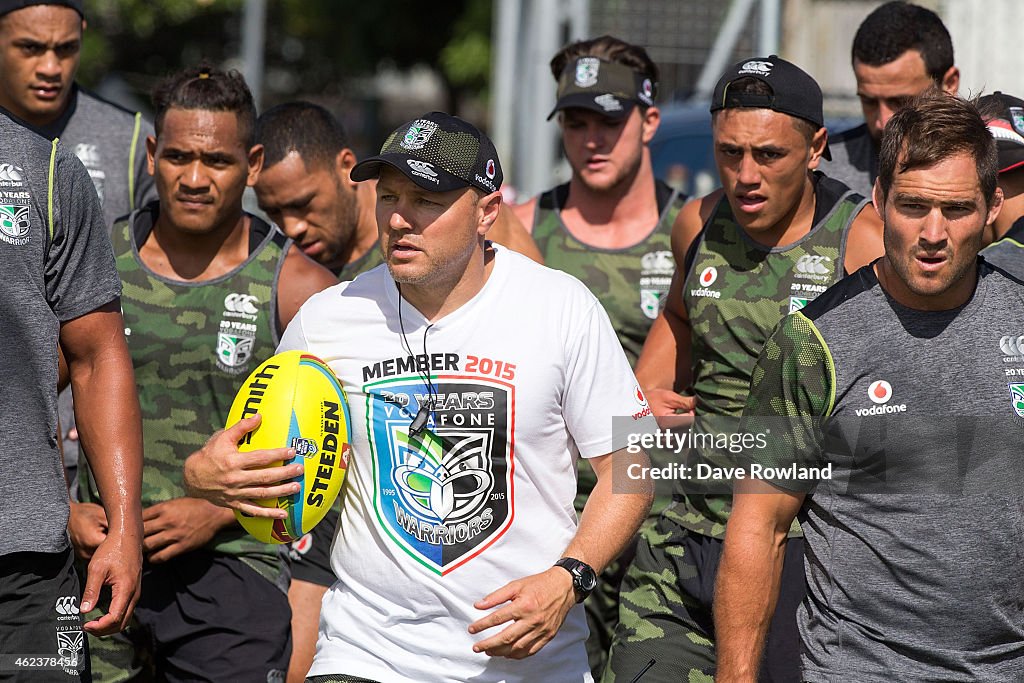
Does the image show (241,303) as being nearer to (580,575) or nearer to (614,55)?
(580,575)

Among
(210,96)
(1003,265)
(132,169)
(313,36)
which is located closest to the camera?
(1003,265)

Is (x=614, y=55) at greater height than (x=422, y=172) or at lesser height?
greater

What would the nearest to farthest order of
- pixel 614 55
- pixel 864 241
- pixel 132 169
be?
pixel 864 241 < pixel 132 169 < pixel 614 55

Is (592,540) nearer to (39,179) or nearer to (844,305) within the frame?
(844,305)

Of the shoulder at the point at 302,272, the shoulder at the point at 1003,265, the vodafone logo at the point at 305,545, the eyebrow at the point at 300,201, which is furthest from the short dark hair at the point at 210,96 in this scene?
the shoulder at the point at 1003,265

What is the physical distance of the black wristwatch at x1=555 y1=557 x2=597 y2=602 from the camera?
3949 millimetres

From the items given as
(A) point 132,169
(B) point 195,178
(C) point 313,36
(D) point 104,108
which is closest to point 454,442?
(B) point 195,178

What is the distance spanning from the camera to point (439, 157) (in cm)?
417

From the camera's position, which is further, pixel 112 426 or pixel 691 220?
pixel 691 220

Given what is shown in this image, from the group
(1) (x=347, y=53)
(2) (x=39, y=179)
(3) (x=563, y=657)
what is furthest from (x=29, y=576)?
(1) (x=347, y=53)

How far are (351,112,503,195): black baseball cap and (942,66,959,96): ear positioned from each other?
2.77 metres

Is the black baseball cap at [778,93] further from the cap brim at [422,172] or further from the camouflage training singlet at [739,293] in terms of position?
the cap brim at [422,172]

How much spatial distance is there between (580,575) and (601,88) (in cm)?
307

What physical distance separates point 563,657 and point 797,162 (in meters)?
2.09
